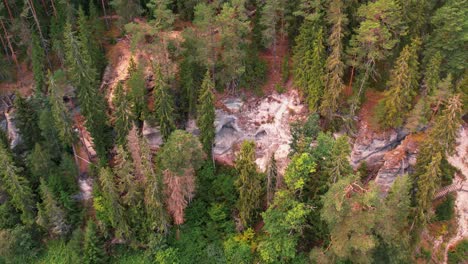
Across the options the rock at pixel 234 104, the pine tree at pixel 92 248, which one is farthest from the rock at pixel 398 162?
the pine tree at pixel 92 248

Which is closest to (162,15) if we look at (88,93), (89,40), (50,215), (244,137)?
(88,93)

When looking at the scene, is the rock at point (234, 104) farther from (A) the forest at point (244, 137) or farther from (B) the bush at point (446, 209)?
(B) the bush at point (446, 209)

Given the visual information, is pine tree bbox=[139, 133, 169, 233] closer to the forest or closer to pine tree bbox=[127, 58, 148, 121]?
the forest

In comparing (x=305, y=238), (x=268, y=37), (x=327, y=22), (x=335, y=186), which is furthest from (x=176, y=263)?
(x=327, y=22)

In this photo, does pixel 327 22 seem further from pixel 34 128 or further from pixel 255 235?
pixel 34 128

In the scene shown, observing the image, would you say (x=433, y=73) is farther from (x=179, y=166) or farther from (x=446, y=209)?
(x=179, y=166)
